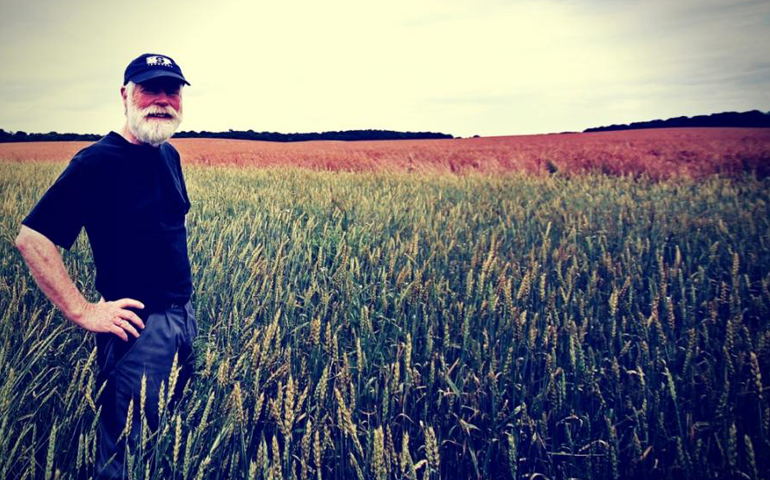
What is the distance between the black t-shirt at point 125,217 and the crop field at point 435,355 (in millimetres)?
271

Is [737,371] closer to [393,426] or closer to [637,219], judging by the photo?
[393,426]

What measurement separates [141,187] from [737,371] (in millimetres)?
2078

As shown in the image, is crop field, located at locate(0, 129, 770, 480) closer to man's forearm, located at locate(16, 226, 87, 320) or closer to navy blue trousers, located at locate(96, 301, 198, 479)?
navy blue trousers, located at locate(96, 301, 198, 479)

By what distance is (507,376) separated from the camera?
157 centimetres

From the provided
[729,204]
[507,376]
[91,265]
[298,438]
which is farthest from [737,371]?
[729,204]

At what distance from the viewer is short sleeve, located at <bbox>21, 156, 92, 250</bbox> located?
1175 mm

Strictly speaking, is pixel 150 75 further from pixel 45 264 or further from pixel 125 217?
pixel 45 264

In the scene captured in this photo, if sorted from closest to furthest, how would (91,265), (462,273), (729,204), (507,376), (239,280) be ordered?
(507,376) → (239,280) → (91,265) → (462,273) → (729,204)

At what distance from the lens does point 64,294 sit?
1.19m

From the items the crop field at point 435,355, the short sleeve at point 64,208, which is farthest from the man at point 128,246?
the crop field at point 435,355

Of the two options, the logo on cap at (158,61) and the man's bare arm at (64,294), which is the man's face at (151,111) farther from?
the man's bare arm at (64,294)

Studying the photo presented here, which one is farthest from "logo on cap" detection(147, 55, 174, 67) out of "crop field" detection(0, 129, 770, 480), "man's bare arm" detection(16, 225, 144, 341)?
"crop field" detection(0, 129, 770, 480)

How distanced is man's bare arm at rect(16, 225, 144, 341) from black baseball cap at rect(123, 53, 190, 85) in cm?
55

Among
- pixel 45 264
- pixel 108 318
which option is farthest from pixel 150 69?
pixel 108 318
